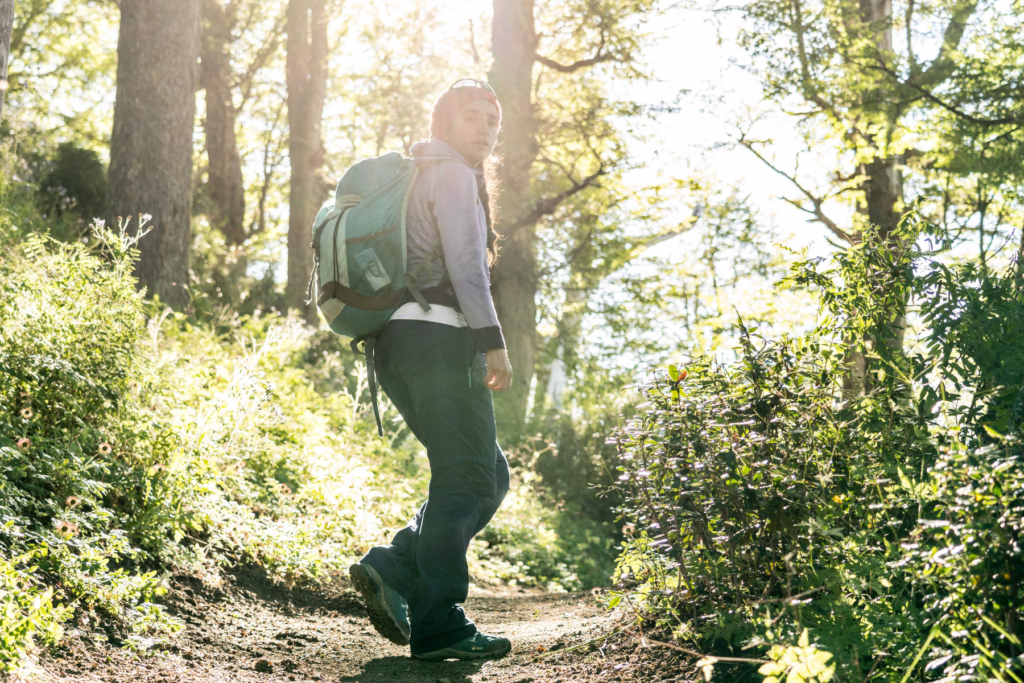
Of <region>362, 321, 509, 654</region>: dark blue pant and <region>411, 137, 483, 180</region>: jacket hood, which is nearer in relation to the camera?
<region>362, 321, 509, 654</region>: dark blue pant

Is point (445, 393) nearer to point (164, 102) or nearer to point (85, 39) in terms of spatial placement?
point (164, 102)

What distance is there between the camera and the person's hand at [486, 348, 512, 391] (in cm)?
352

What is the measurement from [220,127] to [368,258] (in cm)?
1834

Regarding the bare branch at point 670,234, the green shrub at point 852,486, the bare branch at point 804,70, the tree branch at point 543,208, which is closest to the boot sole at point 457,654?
the green shrub at point 852,486

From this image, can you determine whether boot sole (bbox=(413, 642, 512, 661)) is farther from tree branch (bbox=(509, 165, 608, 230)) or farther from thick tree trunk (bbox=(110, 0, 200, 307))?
tree branch (bbox=(509, 165, 608, 230))

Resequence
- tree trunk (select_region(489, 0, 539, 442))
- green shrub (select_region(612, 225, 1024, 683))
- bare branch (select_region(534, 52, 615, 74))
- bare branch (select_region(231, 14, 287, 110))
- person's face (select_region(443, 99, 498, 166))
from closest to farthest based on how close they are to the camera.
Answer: green shrub (select_region(612, 225, 1024, 683)) → person's face (select_region(443, 99, 498, 166)) → tree trunk (select_region(489, 0, 539, 442)) → bare branch (select_region(534, 52, 615, 74)) → bare branch (select_region(231, 14, 287, 110))

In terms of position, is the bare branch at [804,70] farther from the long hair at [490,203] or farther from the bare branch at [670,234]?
the long hair at [490,203]

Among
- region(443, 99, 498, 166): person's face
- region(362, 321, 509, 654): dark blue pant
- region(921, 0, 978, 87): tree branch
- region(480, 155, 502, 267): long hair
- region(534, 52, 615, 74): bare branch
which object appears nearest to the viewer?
region(362, 321, 509, 654): dark blue pant

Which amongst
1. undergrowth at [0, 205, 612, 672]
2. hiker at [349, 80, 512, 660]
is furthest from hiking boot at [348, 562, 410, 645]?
undergrowth at [0, 205, 612, 672]

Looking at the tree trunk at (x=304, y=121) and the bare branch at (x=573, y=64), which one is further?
the tree trunk at (x=304, y=121)

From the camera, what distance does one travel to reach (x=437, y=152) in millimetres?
3791

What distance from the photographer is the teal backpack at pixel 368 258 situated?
3523 millimetres

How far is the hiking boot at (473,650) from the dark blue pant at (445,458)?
0.03m

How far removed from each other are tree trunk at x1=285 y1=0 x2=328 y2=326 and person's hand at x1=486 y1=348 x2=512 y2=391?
11702 mm
